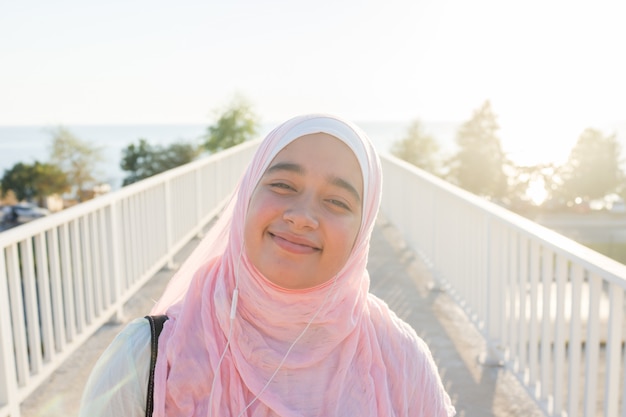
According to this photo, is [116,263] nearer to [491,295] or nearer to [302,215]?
[491,295]

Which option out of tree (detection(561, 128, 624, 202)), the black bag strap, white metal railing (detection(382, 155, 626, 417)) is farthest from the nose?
tree (detection(561, 128, 624, 202))

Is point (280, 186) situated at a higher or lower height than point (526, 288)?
higher

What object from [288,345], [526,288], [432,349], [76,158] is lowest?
[76,158]

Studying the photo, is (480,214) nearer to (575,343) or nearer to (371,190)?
(575,343)

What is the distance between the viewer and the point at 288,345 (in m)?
1.81

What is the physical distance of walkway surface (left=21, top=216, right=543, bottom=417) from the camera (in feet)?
12.0

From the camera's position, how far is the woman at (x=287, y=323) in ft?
5.45

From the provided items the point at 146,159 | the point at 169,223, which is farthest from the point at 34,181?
the point at 169,223

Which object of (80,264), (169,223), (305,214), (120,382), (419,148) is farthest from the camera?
(419,148)

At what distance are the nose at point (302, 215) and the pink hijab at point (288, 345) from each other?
0.17 m

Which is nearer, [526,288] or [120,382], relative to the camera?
[120,382]

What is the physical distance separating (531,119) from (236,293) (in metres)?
131

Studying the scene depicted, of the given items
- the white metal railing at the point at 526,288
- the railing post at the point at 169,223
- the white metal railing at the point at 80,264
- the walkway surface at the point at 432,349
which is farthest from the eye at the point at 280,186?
the railing post at the point at 169,223

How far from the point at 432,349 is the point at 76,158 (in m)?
62.6
